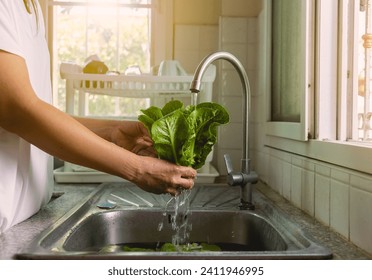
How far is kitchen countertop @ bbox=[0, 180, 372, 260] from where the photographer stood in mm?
862

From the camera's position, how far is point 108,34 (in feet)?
8.35

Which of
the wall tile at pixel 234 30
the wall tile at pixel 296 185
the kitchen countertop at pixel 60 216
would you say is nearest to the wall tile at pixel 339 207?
the kitchen countertop at pixel 60 216

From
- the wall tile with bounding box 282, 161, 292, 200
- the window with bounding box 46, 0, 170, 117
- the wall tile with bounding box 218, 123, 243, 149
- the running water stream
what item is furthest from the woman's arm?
the window with bounding box 46, 0, 170, 117

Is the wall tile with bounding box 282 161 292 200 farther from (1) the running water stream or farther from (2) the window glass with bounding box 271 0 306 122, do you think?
(1) the running water stream

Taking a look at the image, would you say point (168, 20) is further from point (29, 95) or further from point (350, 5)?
point (29, 95)

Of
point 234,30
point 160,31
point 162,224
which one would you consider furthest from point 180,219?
point 160,31

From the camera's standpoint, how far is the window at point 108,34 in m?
2.37

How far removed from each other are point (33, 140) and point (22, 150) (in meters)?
0.16

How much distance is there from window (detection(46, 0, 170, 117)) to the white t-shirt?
1216 millimetres

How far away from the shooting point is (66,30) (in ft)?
7.89

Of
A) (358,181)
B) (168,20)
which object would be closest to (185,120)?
(358,181)

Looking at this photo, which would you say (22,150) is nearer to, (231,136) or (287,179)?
(287,179)

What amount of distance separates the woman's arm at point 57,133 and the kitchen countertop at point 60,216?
0.66ft

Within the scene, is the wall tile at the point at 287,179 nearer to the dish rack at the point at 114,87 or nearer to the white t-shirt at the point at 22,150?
the dish rack at the point at 114,87
